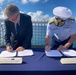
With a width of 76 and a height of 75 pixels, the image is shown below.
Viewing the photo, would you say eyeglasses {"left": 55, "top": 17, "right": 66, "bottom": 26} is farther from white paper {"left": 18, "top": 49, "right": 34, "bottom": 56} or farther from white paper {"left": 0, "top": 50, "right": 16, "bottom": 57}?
white paper {"left": 0, "top": 50, "right": 16, "bottom": 57}

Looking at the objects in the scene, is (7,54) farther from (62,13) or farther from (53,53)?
(62,13)

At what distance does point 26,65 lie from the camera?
1824 mm

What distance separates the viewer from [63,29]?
7.75ft

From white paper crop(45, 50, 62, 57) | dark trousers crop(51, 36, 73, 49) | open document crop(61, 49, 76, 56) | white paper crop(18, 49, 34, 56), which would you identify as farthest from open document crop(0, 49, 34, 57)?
dark trousers crop(51, 36, 73, 49)

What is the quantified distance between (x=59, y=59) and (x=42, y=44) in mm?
2501

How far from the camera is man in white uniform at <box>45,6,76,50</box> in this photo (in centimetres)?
218

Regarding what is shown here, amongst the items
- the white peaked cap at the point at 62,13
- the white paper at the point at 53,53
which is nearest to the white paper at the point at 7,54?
the white paper at the point at 53,53

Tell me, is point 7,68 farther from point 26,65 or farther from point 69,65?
point 69,65

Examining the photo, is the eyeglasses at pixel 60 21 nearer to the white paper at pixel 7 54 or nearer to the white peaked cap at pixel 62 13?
the white peaked cap at pixel 62 13

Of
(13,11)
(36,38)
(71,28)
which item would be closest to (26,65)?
(13,11)

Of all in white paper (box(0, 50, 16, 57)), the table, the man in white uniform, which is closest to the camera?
the table

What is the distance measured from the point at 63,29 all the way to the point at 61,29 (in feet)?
0.07

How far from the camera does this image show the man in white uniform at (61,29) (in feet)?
7.14

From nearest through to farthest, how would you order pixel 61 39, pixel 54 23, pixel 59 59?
1. pixel 59 59
2. pixel 54 23
3. pixel 61 39
